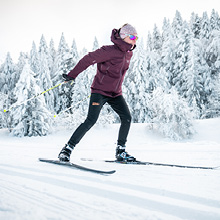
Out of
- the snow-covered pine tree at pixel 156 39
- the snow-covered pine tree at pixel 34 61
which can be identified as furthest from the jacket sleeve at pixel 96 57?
the snow-covered pine tree at pixel 156 39

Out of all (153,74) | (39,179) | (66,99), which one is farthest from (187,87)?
(39,179)

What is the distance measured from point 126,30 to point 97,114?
4.06ft

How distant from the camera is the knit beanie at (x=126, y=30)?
2.86 m

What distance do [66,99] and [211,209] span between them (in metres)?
27.9

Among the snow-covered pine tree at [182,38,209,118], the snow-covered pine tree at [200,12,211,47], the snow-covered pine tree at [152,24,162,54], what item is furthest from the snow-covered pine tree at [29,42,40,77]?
the snow-covered pine tree at [200,12,211,47]

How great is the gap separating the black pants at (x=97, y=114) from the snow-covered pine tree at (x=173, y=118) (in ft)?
44.4

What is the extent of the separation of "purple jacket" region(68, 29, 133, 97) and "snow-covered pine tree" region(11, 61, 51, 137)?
13656 millimetres

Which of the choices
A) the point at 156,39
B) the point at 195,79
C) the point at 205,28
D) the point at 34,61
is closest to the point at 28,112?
the point at 195,79

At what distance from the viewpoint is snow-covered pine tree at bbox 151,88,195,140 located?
15938 millimetres

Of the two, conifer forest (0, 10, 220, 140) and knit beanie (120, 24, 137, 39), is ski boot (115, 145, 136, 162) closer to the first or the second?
knit beanie (120, 24, 137, 39)

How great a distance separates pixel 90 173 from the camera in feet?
7.07

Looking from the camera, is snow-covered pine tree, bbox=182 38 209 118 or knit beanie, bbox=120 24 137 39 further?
snow-covered pine tree, bbox=182 38 209 118

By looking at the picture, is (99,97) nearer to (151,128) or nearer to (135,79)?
(151,128)

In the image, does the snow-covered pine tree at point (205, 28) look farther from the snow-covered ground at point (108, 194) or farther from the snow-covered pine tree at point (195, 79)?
the snow-covered ground at point (108, 194)
